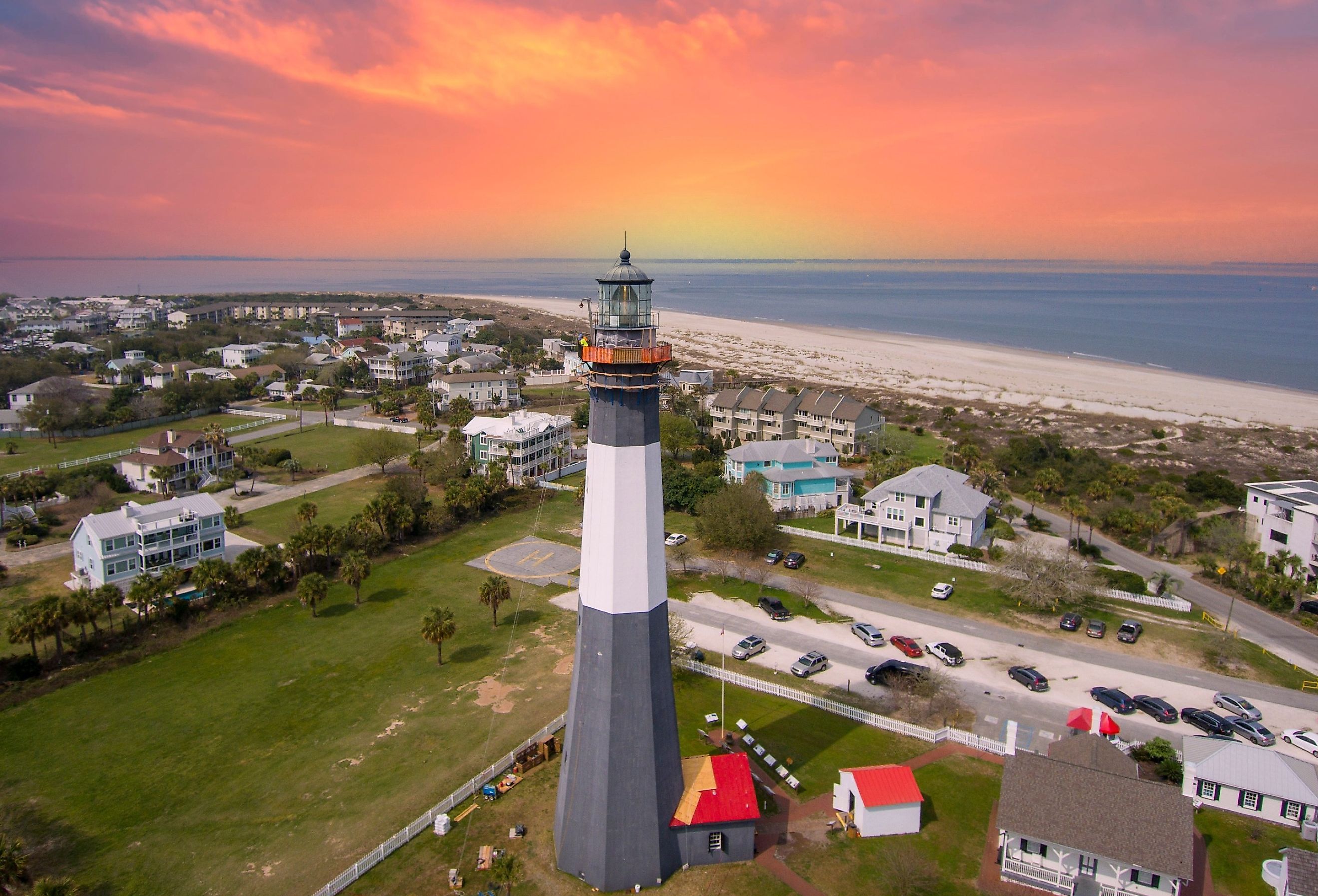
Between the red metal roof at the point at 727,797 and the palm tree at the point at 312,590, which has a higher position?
the red metal roof at the point at 727,797

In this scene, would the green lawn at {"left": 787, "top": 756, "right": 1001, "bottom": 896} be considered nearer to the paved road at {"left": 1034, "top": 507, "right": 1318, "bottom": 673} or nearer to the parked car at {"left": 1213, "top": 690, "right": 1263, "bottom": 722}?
the parked car at {"left": 1213, "top": 690, "right": 1263, "bottom": 722}

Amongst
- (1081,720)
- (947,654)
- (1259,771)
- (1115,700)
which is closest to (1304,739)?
(1115,700)

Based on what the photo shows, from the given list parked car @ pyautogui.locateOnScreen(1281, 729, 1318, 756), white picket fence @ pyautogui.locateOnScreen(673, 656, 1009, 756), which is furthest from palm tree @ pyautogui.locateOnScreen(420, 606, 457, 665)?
parked car @ pyautogui.locateOnScreen(1281, 729, 1318, 756)

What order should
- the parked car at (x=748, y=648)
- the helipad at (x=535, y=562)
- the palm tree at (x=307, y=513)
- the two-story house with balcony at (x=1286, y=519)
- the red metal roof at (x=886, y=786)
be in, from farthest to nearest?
the palm tree at (x=307, y=513) → the helipad at (x=535, y=562) → the two-story house with balcony at (x=1286, y=519) → the parked car at (x=748, y=648) → the red metal roof at (x=886, y=786)

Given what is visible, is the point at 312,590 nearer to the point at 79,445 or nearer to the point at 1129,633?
the point at 1129,633

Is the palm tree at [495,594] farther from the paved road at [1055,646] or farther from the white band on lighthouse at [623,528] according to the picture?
the white band on lighthouse at [623,528]

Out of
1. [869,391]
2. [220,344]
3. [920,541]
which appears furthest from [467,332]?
[920,541]

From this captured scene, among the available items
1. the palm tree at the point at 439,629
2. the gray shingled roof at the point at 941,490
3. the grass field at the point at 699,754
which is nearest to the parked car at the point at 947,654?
the grass field at the point at 699,754
